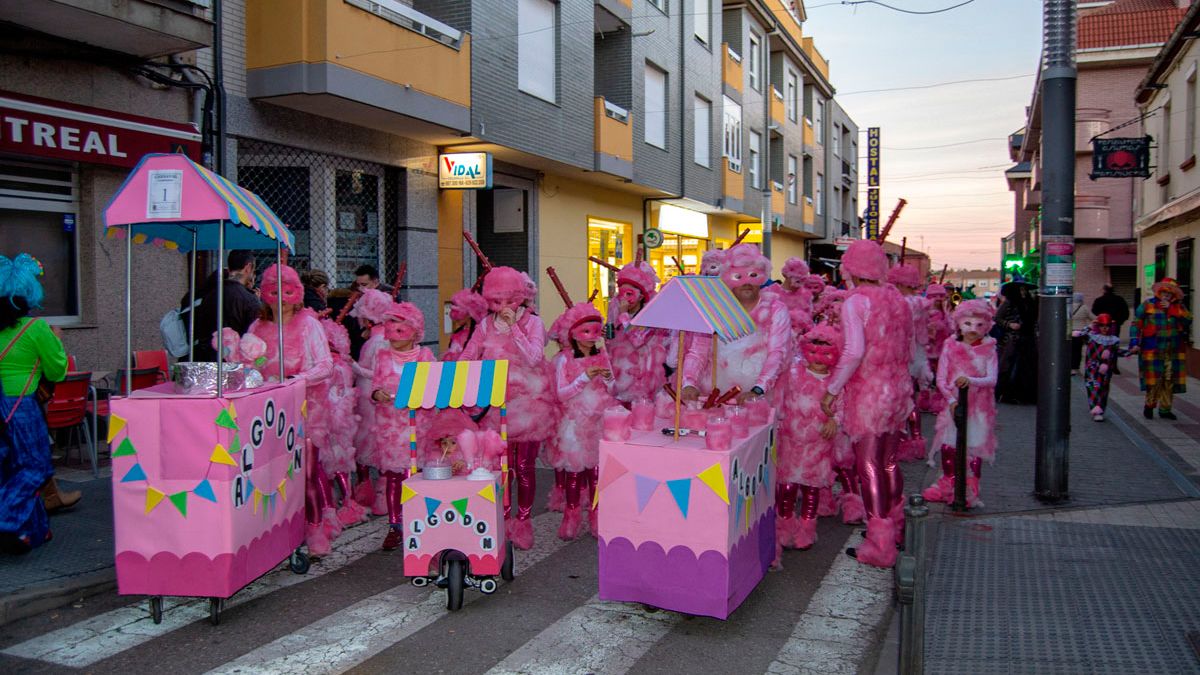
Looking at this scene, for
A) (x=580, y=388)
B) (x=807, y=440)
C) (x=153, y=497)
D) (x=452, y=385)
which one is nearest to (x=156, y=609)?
(x=153, y=497)

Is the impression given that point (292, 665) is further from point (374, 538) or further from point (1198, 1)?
point (1198, 1)

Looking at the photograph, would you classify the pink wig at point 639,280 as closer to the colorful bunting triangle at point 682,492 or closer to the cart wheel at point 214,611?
the colorful bunting triangle at point 682,492

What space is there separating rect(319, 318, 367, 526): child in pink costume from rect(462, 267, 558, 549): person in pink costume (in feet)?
3.23

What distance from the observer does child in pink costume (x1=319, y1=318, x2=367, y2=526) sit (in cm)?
646

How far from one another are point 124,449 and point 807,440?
13.9 feet

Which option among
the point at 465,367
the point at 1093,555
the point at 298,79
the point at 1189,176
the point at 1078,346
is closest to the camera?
the point at 465,367

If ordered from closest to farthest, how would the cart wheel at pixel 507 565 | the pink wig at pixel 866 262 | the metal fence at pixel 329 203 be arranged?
the cart wheel at pixel 507 565, the pink wig at pixel 866 262, the metal fence at pixel 329 203

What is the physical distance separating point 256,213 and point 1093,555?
5937mm

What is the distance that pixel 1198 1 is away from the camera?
14016 millimetres

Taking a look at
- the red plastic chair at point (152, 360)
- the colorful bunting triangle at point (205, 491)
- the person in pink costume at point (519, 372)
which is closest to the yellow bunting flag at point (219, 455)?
the colorful bunting triangle at point (205, 491)

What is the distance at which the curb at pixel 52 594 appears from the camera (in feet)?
16.4

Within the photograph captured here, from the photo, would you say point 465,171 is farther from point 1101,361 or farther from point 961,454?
point 1101,361

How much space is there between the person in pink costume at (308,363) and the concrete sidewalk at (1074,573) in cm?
400

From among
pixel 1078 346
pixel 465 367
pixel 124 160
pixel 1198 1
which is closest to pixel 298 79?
pixel 124 160
